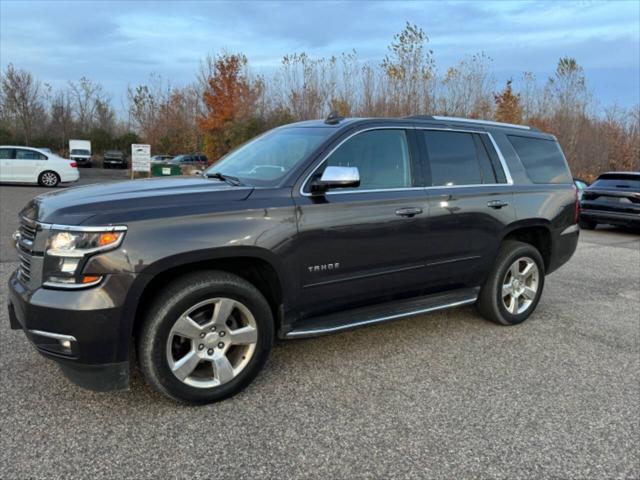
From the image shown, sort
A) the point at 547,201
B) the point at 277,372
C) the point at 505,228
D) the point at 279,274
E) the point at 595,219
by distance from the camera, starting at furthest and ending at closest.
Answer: the point at 595,219
the point at 547,201
the point at 505,228
the point at 277,372
the point at 279,274

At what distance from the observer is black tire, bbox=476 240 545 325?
4.68 meters

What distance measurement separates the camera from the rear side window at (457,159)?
4232 mm

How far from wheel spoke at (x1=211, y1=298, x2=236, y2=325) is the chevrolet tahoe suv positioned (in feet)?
0.05

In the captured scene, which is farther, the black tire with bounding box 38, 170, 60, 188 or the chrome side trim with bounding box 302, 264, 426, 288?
the black tire with bounding box 38, 170, 60, 188

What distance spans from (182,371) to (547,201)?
3806 millimetres

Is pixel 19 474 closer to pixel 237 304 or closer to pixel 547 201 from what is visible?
pixel 237 304

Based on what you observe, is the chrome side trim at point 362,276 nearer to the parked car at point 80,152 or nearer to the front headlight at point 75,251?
the front headlight at point 75,251

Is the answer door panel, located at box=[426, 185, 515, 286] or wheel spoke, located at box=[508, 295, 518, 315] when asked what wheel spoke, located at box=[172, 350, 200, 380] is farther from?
wheel spoke, located at box=[508, 295, 518, 315]

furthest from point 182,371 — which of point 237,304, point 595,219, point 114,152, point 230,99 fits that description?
point 114,152

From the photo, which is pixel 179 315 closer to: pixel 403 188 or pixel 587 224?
pixel 403 188

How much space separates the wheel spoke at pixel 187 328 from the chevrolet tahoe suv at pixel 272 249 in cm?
1

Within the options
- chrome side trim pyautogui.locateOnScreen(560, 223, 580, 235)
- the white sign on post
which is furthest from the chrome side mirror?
the white sign on post

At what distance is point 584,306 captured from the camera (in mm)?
5730

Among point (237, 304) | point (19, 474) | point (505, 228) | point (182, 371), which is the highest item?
point (505, 228)
